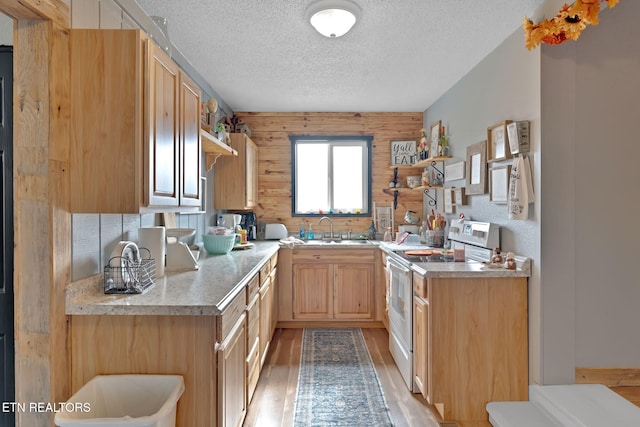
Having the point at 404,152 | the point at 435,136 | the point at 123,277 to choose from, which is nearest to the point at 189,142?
the point at 123,277

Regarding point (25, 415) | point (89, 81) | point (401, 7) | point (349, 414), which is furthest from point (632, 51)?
point (25, 415)

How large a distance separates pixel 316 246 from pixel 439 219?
128 cm

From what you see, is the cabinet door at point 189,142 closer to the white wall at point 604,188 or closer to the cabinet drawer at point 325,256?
the cabinet drawer at point 325,256

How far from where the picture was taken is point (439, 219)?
3.68m

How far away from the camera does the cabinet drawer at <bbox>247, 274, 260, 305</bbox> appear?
2235 millimetres

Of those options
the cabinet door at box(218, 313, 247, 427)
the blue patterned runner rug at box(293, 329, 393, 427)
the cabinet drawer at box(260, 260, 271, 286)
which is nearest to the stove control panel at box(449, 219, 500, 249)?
the blue patterned runner rug at box(293, 329, 393, 427)

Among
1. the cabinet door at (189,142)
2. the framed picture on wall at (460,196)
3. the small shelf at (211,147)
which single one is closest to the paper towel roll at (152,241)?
the cabinet door at (189,142)

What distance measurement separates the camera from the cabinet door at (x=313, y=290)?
3.89 meters

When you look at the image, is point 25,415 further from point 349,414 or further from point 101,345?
point 349,414

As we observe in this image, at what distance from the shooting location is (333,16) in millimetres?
2113

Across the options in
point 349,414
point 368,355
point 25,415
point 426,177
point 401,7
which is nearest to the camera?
point 25,415

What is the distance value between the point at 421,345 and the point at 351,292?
155 cm

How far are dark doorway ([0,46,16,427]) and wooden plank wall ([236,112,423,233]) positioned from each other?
2.99m

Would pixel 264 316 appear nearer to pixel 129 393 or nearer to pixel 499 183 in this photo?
pixel 129 393
